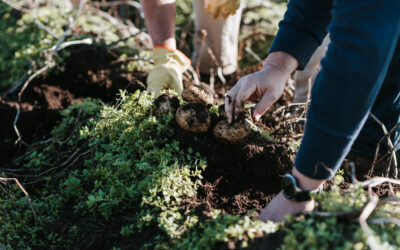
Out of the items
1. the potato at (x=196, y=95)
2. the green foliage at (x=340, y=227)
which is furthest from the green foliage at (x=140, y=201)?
the potato at (x=196, y=95)

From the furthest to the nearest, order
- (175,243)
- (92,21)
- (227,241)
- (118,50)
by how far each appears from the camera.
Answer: (92,21) < (118,50) < (175,243) < (227,241)

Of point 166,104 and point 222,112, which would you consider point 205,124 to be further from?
point 166,104

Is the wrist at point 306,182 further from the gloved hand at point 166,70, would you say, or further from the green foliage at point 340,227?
the gloved hand at point 166,70

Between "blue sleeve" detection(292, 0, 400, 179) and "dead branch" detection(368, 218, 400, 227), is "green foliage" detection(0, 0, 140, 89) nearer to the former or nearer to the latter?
"blue sleeve" detection(292, 0, 400, 179)

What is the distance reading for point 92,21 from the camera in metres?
5.35

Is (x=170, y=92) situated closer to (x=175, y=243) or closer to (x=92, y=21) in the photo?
(x=175, y=243)

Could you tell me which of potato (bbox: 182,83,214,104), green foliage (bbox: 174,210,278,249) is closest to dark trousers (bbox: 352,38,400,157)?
potato (bbox: 182,83,214,104)

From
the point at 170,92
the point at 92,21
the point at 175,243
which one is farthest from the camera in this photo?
the point at 92,21

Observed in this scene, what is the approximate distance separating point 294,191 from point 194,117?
31.8 inches

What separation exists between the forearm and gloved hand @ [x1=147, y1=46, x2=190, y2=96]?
90 millimetres

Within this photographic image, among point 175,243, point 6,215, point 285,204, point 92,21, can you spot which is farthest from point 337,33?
point 92,21

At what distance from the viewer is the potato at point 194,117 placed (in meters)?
2.33

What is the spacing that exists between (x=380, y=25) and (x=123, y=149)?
169 centimetres

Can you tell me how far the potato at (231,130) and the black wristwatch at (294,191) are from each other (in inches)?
21.0
